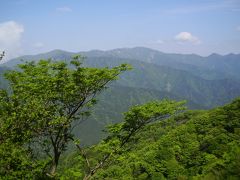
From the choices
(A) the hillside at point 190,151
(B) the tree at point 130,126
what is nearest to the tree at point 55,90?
(B) the tree at point 130,126

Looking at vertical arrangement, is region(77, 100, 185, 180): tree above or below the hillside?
above

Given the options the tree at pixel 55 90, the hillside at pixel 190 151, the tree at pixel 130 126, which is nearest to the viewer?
the tree at pixel 55 90

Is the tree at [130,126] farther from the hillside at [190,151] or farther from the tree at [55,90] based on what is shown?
the hillside at [190,151]

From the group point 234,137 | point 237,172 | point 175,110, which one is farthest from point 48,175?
point 234,137

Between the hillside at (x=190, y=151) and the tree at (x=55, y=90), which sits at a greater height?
the tree at (x=55, y=90)

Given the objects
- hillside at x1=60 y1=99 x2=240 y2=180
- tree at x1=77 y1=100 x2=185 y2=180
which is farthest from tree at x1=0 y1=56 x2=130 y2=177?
hillside at x1=60 y1=99 x2=240 y2=180

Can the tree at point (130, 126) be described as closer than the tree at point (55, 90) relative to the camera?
No

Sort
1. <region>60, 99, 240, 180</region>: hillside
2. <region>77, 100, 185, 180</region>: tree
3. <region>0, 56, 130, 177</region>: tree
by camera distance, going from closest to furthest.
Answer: <region>0, 56, 130, 177</region>: tree → <region>77, 100, 185, 180</region>: tree → <region>60, 99, 240, 180</region>: hillside

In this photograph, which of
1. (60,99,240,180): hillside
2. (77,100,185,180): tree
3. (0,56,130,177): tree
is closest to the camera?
(0,56,130,177): tree

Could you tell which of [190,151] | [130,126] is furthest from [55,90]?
[190,151]

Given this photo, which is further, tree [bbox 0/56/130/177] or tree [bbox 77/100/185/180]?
tree [bbox 77/100/185/180]

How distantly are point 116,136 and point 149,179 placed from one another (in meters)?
65.8

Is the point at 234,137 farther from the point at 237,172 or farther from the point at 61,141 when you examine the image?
the point at 61,141

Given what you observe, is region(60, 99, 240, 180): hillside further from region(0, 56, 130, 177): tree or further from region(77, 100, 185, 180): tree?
region(0, 56, 130, 177): tree
